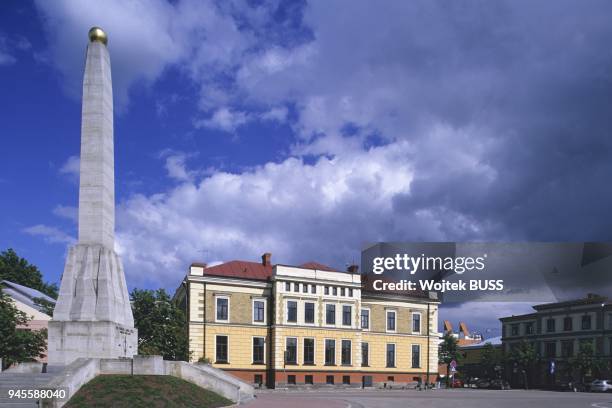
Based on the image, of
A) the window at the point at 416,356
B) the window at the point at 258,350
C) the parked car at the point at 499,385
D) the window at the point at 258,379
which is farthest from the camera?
the parked car at the point at 499,385

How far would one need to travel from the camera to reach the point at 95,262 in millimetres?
27078

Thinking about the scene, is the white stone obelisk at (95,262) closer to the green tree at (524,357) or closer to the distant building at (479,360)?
the green tree at (524,357)

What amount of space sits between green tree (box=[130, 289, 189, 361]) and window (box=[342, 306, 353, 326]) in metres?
17.8

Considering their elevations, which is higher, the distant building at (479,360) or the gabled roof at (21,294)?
the gabled roof at (21,294)

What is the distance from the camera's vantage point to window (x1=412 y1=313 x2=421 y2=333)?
66500 millimetres

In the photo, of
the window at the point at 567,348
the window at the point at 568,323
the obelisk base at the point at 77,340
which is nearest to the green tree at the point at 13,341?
the obelisk base at the point at 77,340

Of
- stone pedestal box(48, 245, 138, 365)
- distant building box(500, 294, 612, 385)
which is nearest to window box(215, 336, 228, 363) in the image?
stone pedestal box(48, 245, 138, 365)

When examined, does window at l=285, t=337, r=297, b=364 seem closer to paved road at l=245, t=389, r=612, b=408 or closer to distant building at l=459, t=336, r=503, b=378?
paved road at l=245, t=389, r=612, b=408

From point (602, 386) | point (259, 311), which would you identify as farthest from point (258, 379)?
point (602, 386)

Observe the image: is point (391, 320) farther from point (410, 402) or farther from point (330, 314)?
point (410, 402)

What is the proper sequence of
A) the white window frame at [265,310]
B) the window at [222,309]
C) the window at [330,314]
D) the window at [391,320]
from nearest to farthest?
the window at [222,309], the white window frame at [265,310], the window at [330,314], the window at [391,320]

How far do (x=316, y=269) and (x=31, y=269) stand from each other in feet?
141

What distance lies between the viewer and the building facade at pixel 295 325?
55531 millimetres

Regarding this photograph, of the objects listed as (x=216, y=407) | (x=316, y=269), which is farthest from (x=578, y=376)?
(x=216, y=407)
